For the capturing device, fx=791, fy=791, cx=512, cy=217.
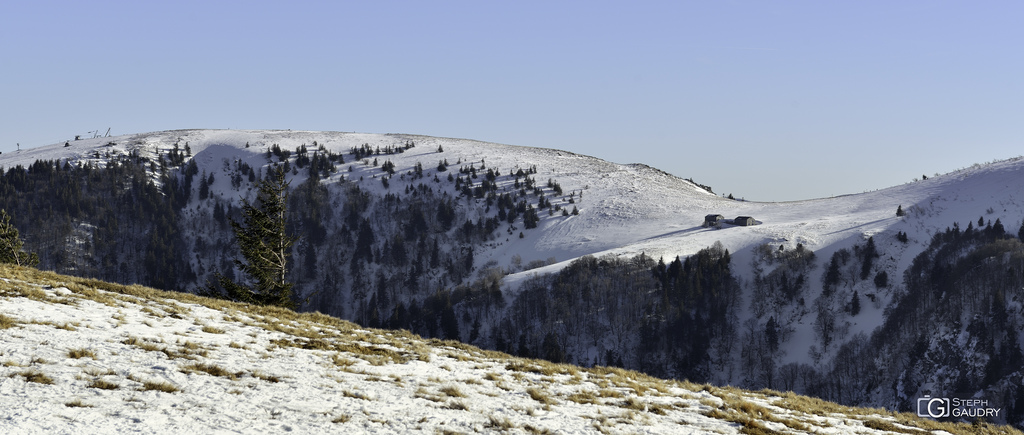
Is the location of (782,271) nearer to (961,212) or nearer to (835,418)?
(961,212)

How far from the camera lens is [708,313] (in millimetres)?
150875

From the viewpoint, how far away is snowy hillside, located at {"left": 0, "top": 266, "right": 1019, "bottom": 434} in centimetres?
1559

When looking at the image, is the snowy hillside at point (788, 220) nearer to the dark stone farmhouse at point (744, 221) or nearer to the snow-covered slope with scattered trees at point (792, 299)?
the snow-covered slope with scattered trees at point (792, 299)

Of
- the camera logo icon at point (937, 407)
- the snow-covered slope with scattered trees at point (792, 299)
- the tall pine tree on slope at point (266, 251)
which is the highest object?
the tall pine tree on slope at point (266, 251)

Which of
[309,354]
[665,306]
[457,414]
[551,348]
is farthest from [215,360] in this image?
[665,306]

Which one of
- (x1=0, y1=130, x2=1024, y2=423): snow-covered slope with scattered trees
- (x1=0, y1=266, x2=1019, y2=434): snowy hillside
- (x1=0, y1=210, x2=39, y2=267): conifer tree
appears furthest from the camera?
(x1=0, y1=130, x2=1024, y2=423): snow-covered slope with scattered trees

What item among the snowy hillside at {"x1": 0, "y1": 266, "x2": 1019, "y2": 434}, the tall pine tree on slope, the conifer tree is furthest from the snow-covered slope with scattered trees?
the snowy hillside at {"x1": 0, "y1": 266, "x2": 1019, "y2": 434}

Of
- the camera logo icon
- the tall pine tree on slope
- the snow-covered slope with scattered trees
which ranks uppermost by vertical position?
the tall pine tree on slope

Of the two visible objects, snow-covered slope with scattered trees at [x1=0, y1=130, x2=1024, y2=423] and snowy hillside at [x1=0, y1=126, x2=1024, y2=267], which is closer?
snow-covered slope with scattered trees at [x1=0, y1=130, x2=1024, y2=423]

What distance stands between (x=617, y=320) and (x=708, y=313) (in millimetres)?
17280

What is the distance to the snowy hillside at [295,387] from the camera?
15.6 metres

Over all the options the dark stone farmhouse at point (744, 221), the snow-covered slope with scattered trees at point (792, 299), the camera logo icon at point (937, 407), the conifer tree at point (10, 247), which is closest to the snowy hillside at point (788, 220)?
the snow-covered slope with scattered trees at point (792, 299)

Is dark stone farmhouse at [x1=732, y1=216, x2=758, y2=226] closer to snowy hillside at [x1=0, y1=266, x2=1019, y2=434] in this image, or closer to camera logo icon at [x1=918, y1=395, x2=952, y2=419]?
camera logo icon at [x1=918, y1=395, x2=952, y2=419]

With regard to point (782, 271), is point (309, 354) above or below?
above
